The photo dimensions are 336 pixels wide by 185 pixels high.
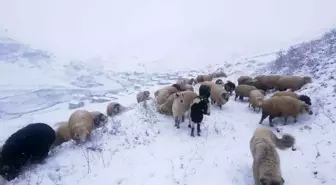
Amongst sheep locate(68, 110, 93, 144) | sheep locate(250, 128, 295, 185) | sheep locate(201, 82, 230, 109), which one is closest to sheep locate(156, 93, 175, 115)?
sheep locate(201, 82, 230, 109)

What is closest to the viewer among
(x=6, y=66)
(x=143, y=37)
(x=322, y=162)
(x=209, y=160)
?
(x=322, y=162)

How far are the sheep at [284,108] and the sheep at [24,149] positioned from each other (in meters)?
7.67

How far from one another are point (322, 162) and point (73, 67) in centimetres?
4530

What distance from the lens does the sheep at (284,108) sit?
1099 centimetres

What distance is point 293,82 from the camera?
48.7 ft

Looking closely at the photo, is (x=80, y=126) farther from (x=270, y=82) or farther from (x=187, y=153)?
(x=270, y=82)

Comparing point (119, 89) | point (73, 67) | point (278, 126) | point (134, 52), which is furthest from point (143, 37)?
point (278, 126)

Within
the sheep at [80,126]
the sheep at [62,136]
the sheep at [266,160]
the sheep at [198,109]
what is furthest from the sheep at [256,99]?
the sheep at [62,136]

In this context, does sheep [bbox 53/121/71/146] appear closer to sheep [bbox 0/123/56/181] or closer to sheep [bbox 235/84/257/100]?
sheep [bbox 0/123/56/181]

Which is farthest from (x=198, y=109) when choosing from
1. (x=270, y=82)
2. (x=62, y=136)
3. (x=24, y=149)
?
(x=270, y=82)

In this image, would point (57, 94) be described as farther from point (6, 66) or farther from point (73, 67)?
point (73, 67)

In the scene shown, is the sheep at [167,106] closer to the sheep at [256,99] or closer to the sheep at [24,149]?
the sheep at [256,99]

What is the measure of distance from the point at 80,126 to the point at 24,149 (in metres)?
2.02

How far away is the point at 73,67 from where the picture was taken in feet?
159
